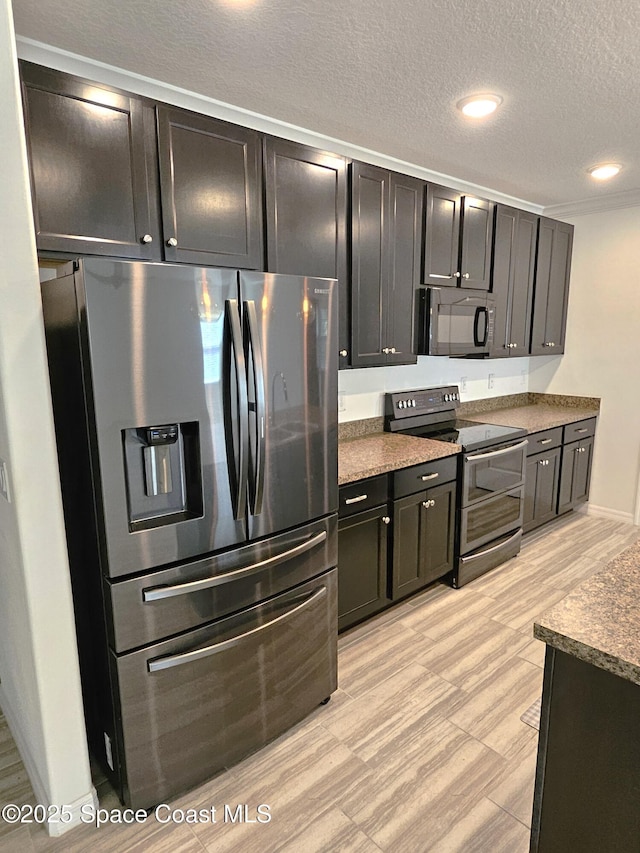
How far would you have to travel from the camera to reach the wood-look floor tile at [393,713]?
6.60 feet

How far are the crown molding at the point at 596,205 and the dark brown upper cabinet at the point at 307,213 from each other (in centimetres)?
269

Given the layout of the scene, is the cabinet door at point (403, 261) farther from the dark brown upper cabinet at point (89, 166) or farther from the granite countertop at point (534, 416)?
the dark brown upper cabinet at point (89, 166)

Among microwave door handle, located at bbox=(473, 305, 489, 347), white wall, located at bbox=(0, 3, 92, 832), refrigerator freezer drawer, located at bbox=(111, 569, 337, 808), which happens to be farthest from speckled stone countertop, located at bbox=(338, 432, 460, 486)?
white wall, located at bbox=(0, 3, 92, 832)

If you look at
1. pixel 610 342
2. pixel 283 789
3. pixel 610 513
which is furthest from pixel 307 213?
pixel 610 513

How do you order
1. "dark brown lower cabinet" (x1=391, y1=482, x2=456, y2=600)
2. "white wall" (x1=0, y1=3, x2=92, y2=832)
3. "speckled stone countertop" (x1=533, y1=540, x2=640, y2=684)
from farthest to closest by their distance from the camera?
"dark brown lower cabinet" (x1=391, y1=482, x2=456, y2=600), "white wall" (x1=0, y1=3, x2=92, y2=832), "speckled stone countertop" (x1=533, y1=540, x2=640, y2=684)

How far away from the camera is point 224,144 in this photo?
2.07 metres

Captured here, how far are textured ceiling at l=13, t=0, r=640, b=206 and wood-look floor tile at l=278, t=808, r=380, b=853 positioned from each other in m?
2.71

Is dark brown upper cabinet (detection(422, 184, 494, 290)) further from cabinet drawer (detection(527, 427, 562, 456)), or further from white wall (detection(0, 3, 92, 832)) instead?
white wall (detection(0, 3, 92, 832))

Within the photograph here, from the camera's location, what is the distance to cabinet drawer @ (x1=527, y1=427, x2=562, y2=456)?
369 centimetres

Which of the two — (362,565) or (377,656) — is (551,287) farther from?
(377,656)

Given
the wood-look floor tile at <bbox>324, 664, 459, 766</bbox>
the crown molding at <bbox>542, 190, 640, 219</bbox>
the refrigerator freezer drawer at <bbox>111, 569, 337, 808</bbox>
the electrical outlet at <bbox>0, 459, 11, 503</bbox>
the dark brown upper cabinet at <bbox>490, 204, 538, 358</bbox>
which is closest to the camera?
the electrical outlet at <bbox>0, 459, 11, 503</bbox>

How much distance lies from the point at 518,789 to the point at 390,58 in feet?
9.16

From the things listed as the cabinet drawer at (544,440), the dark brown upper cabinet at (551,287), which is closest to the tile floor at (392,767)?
the cabinet drawer at (544,440)

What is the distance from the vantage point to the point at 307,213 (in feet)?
7.89
